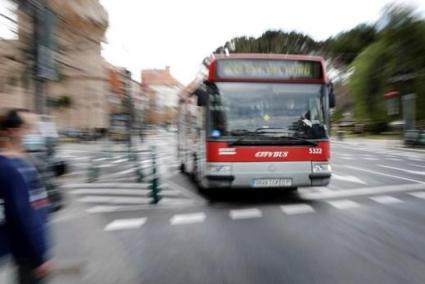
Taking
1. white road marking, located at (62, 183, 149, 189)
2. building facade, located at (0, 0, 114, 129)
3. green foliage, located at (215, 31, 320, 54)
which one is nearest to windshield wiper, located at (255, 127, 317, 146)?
building facade, located at (0, 0, 114, 129)

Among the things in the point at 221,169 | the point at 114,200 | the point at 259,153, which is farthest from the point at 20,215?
the point at 114,200

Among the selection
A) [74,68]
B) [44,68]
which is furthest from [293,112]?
[74,68]

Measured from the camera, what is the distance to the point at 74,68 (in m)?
13.6

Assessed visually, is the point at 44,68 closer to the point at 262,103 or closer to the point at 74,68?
the point at 262,103

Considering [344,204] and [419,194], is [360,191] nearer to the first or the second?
[419,194]

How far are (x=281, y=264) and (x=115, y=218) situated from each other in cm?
409

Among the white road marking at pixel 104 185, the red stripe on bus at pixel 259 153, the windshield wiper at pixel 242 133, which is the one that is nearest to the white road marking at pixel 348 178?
the red stripe on bus at pixel 259 153

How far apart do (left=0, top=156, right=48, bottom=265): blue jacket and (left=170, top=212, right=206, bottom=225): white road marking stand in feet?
16.4

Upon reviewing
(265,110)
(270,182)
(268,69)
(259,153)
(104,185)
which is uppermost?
(268,69)

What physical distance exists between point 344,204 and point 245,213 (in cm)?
202

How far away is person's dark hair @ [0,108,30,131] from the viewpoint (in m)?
2.87

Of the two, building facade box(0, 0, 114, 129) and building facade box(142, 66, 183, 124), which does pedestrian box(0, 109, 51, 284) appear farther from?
building facade box(142, 66, 183, 124)

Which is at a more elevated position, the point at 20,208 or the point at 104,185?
the point at 20,208

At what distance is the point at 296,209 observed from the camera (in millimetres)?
8836
